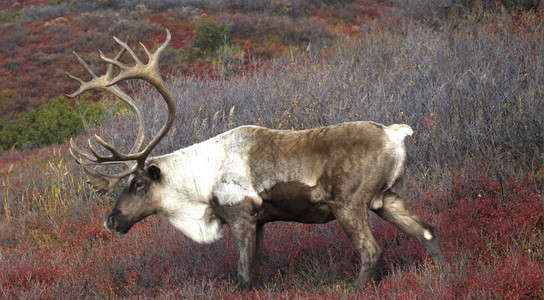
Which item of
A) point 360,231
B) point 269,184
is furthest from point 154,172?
point 360,231

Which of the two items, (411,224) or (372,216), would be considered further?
(372,216)

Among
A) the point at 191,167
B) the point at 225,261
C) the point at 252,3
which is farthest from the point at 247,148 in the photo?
the point at 252,3

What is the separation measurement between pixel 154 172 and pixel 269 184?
98 centimetres

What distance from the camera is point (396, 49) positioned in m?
10.0

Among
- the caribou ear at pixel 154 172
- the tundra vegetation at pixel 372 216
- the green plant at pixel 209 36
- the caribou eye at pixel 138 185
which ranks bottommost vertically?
the green plant at pixel 209 36

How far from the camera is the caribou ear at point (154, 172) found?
13.6ft

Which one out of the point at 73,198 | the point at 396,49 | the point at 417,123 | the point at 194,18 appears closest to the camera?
the point at 417,123

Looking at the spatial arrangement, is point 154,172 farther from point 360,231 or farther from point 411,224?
point 411,224

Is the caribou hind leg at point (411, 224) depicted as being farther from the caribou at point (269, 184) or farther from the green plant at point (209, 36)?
the green plant at point (209, 36)

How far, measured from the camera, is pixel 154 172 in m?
4.18

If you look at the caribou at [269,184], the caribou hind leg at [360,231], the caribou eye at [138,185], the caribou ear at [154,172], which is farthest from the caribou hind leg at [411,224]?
the caribou eye at [138,185]

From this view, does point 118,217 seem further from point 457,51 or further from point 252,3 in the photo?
point 252,3

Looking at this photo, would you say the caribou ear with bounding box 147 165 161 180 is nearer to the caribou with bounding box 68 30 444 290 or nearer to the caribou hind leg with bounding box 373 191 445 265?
the caribou with bounding box 68 30 444 290

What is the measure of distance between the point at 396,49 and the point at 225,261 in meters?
6.74
